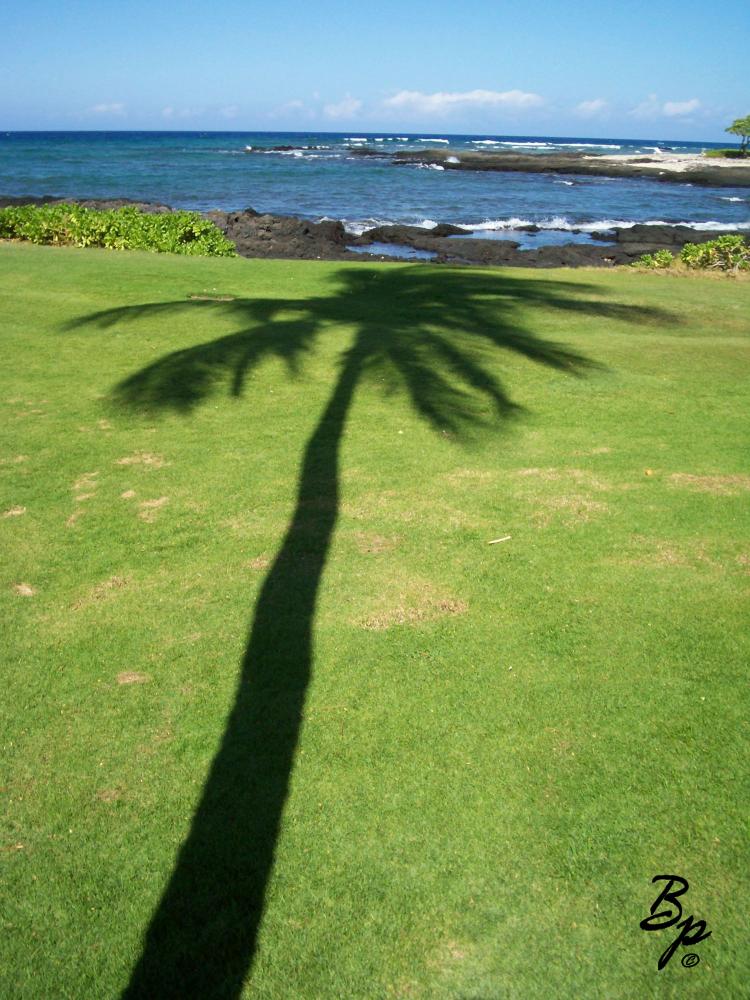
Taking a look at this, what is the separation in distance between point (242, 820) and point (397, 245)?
1114 inches

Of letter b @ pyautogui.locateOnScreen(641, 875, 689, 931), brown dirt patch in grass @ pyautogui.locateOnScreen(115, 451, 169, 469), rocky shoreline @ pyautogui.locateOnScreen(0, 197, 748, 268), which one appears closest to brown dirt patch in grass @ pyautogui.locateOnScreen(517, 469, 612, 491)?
brown dirt patch in grass @ pyautogui.locateOnScreen(115, 451, 169, 469)

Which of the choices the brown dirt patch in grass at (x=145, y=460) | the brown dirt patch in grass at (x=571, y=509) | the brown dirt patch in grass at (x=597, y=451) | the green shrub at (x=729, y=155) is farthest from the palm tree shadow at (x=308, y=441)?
the green shrub at (x=729, y=155)

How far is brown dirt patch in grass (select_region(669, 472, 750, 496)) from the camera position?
6.29 m

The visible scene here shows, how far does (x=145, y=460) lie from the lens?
22.0ft

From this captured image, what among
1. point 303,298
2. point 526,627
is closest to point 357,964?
point 526,627

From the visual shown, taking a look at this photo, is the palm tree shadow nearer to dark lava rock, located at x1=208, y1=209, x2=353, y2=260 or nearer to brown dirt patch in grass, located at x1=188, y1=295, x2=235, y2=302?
brown dirt patch in grass, located at x1=188, y1=295, x2=235, y2=302

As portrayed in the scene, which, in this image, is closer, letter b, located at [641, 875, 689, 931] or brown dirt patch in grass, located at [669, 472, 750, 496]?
letter b, located at [641, 875, 689, 931]

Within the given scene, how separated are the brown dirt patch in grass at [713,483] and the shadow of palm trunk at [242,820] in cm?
293

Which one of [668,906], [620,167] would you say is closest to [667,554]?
[668,906]

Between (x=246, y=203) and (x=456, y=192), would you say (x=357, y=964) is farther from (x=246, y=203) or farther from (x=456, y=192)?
(x=456, y=192)

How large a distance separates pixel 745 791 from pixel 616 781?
1.69ft

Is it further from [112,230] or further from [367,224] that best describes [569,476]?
[367,224]

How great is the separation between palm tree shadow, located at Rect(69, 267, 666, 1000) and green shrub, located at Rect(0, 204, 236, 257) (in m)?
4.77

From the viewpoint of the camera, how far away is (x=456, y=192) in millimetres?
51656
